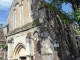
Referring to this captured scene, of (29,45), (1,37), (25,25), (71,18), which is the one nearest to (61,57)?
(29,45)

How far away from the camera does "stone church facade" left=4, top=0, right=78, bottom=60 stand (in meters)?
8.94

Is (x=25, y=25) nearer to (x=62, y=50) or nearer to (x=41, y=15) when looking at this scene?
(x=41, y=15)

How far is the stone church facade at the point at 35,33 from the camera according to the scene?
8938 mm

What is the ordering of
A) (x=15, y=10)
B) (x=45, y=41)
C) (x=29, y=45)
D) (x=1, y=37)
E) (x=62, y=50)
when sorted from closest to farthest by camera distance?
(x=45, y=41)
(x=62, y=50)
(x=29, y=45)
(x=15, y=10)
(x=1, y=37)

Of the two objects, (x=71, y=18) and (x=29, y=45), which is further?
(x=29, y=45)

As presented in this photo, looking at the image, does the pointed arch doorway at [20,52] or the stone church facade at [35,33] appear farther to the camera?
the pointed arch doorway at [20,52]

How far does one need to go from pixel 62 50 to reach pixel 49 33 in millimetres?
2163

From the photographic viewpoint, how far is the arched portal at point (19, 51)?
1156cm

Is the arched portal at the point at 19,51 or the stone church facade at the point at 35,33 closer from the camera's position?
the stone church facade at the point at 35,33

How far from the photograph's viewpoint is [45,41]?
891 cm

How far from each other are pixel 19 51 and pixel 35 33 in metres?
3.45

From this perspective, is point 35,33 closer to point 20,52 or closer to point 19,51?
point 20,52

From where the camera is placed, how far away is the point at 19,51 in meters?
12.2

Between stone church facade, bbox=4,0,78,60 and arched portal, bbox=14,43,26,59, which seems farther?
arched portal, bbox=14,43,26,59
